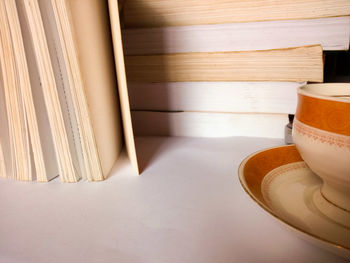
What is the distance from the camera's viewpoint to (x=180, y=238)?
31 cm

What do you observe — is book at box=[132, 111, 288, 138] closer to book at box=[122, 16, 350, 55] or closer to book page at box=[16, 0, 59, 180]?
book at box=[122, 16, 350, 55]

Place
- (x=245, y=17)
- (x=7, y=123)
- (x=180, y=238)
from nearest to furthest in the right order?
(x=180, y=238), (x=7, y=123), (x=245, y=17)

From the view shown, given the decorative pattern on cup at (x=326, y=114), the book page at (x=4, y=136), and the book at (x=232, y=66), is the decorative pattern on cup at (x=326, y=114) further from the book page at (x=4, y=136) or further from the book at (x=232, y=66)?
the book page at (x=4, y=136)

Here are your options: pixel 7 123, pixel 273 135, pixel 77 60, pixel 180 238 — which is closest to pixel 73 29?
pixel 77 60

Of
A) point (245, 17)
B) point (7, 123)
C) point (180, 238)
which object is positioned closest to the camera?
point (180, 238)

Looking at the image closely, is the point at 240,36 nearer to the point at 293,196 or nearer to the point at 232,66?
the point at 232,66

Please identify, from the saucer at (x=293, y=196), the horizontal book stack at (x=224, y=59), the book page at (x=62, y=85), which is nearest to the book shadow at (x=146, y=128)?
the horizontal book stack at (x=224, y=59)

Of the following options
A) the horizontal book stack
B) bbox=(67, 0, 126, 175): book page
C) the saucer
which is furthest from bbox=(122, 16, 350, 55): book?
the saucer

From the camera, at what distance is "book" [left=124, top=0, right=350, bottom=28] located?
0.52 meters

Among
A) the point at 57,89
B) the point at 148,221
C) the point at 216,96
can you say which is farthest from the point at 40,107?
the point at 216,96

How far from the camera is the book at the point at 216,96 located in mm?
598

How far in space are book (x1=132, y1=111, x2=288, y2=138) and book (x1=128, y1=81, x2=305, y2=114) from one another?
0.01m

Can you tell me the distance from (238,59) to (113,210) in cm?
42

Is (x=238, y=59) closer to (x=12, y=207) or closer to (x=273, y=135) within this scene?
(x=273, y=135)
